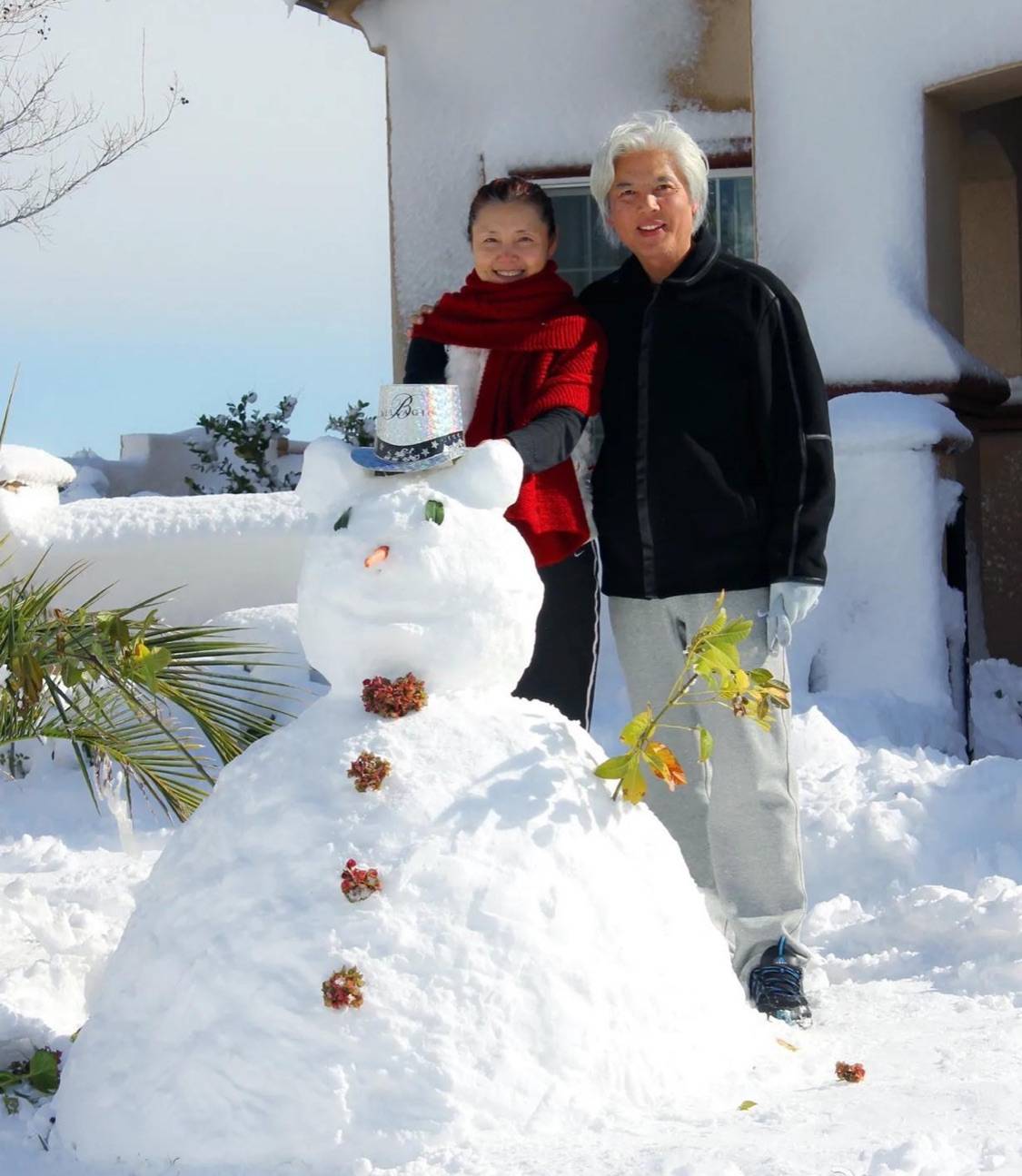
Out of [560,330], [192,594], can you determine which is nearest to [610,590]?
[560,330]

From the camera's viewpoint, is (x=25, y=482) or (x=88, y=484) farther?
(x=88, y=484)

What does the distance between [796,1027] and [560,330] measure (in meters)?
1.61

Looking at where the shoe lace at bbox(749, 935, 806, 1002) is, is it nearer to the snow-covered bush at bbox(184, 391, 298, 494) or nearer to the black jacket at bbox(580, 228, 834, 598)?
the black jacket at bbox(580, 228, 834, 598)

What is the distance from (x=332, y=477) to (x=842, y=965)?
2.21m

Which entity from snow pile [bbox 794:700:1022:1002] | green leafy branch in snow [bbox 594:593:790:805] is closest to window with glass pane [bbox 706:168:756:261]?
snow pile [bbox 794:700:1022:1002]

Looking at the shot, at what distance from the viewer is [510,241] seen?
11.3 feet

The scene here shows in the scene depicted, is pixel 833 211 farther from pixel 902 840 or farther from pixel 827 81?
pixel 902 840

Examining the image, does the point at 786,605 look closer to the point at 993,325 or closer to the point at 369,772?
the point at 369,772

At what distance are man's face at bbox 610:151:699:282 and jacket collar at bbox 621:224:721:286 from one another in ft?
0.10

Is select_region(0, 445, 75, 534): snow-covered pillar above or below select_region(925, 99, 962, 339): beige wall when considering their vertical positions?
below

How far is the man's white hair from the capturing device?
3.66 metres

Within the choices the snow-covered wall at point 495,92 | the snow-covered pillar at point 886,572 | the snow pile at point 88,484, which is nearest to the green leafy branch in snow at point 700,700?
the snow-covered pillar at point 886,572

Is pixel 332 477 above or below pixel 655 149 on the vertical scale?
below

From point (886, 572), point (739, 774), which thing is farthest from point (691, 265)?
point (886, 572)
